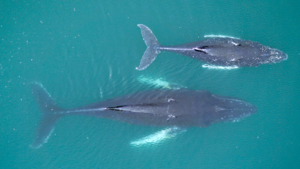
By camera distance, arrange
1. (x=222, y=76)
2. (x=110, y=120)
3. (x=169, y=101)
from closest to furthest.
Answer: (x=169, y=101) < (x=110, y=120) < (x=222, y=76)

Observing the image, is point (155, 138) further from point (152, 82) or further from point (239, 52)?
point (239, 52)

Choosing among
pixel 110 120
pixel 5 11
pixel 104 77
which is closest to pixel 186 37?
pixel 104 77

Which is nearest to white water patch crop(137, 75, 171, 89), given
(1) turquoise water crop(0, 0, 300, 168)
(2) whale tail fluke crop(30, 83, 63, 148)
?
(1) turquoise water crop(0, 0, 300, 168)

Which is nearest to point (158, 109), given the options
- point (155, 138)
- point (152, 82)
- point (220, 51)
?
point (152, 82)

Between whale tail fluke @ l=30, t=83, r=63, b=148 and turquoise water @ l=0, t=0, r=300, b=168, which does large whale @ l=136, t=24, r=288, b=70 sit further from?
whale tail fluke @ l=30, t=83, r=63, b=148

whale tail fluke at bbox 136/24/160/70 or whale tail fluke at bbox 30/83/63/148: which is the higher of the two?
whale tail fluke at bbox 136/24/160/70

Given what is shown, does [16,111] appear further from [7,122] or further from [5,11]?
[5,11]
